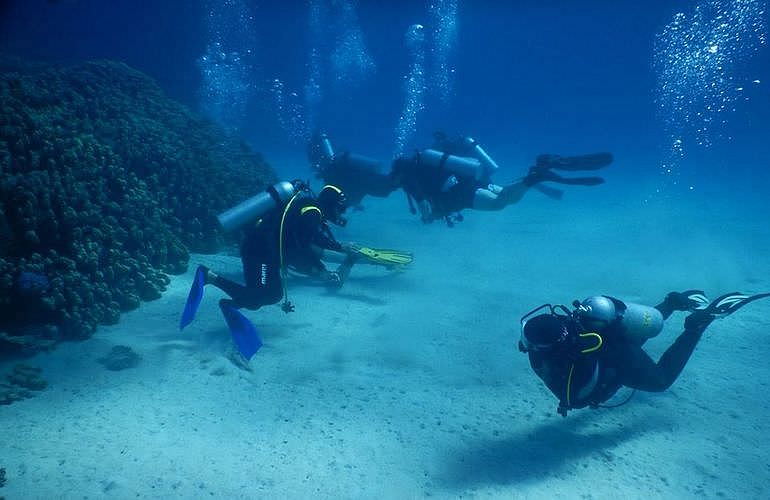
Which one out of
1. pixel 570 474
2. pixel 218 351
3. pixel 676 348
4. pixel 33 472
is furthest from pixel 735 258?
pixel 33 472

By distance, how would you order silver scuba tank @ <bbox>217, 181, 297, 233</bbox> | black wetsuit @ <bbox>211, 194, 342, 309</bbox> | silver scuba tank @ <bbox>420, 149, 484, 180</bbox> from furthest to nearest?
silver scuba tank @ <bbox>420, 149, 484, 180</bbox> < silver scuba tank @ <bbox>217, 181, 297, 233</bbox> < black wetsuit @ <bbox>211, 194, 342, 309</bbox>

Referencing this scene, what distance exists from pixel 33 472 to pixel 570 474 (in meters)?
4.97

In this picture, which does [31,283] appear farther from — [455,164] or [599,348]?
[455,164]

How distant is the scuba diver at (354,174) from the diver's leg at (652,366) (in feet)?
23.5

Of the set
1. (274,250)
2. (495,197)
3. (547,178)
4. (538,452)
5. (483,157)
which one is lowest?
(538,452)

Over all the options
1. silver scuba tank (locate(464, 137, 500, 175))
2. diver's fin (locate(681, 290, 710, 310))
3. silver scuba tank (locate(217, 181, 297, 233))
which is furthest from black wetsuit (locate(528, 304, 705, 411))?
silver scuba tank (locate(464, 137, 500, 175))

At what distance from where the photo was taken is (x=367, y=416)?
4984 millimetres

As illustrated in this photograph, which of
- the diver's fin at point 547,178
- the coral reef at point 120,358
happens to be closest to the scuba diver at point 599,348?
the diver's fin at point 547,178

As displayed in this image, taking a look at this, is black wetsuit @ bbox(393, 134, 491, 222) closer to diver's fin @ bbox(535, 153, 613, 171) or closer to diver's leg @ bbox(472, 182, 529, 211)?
diver's leg @ bbox(472, 182, 529, 211)

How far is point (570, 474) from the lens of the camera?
4254 millimetres

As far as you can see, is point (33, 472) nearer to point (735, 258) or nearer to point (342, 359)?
point (342, 359)

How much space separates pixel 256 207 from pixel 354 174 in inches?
222

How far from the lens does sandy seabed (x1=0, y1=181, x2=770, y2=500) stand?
12.8 ft

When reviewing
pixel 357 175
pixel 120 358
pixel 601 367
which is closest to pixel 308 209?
pixel 120 358
